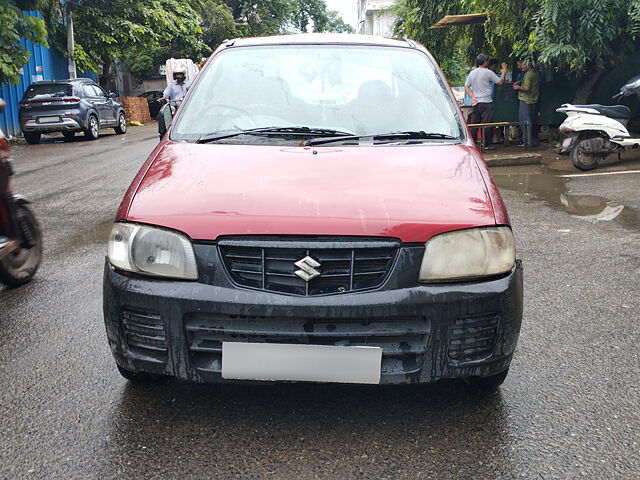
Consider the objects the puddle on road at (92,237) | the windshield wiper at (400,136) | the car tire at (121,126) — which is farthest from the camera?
the car tire at (121,126)

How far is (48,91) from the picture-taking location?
18.8 metres

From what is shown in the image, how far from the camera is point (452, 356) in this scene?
106 inches

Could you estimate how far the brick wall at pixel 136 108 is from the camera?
95.6ft

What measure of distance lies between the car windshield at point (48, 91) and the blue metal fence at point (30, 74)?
4.06ft

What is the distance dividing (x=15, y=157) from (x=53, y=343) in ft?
42.3

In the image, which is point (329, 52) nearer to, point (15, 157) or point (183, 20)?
point (15, 157)

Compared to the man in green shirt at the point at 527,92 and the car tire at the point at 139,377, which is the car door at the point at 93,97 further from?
the car tire at the point at 139,377

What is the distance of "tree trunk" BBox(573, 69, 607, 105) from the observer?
1367cm

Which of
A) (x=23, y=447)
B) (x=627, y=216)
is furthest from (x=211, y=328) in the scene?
(x=627, y=216)

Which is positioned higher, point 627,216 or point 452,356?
point 452,356

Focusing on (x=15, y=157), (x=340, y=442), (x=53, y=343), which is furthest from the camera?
(x=15, y=157)

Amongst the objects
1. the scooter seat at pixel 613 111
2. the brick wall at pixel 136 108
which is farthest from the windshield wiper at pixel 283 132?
the brick wall at pixel 136 108

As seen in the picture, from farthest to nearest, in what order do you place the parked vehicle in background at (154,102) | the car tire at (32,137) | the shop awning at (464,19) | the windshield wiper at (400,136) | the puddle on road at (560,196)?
the parked vehicle in background at (154,102) → the car tire at (32,137) → the shop awning at (464,19) → the puddle on road at (560,196) → the windshield wiper at (400,136)

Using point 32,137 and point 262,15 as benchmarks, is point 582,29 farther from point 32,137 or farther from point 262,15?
point 262,15
